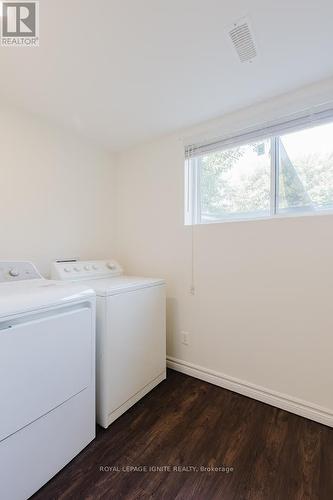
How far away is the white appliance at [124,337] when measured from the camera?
4.84 feet

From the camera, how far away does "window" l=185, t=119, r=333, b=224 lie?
158 centimetres

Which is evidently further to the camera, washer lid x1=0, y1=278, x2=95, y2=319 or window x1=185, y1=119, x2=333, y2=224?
window x1=185, y1=119, x2=333, y2=224

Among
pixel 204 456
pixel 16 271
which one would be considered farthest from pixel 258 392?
pixel 16 271

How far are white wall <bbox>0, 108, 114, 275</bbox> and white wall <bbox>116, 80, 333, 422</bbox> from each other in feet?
1.16

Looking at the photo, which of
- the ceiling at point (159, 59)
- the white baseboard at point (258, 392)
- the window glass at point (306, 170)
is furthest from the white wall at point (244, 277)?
the ceiling at point (159, 59)

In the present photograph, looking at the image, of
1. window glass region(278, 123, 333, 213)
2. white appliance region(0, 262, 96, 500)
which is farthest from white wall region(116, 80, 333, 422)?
white appliance region(0, 262, 96, 500)

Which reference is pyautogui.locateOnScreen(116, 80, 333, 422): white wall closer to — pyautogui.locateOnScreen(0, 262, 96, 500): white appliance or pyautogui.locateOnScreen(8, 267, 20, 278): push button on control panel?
pyautogui.locateOnScreen(0, 262, 96, 500): white appliance

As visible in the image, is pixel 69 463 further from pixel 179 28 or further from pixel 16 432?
pixel 179 28

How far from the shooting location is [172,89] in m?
1.59

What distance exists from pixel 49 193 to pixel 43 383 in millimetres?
1478

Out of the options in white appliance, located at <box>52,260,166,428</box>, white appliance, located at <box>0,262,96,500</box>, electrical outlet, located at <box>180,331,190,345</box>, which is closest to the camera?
white appliance, located at <box>0,262,96,500</box>

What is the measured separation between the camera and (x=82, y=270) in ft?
6.56

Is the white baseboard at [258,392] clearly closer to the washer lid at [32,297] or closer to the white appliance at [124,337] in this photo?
the white appliance at [124,337]

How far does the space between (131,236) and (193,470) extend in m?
1.88
